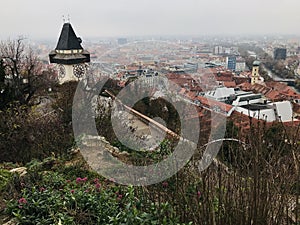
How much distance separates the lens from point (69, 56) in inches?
433

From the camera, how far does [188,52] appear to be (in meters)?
5.45

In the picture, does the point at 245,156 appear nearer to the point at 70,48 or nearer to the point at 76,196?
the point at 76,196

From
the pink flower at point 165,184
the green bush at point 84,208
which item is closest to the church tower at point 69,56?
the green bush at point 84,208

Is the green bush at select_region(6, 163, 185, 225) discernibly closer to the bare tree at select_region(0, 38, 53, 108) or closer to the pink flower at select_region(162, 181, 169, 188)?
the pink flower at select_region(162, 181, 169, 188)

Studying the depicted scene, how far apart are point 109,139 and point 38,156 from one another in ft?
3.25

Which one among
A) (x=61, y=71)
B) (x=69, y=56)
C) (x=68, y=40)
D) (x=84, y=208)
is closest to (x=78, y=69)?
(x=69, y=56)

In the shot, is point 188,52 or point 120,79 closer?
point 188,52

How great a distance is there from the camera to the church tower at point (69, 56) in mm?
10828

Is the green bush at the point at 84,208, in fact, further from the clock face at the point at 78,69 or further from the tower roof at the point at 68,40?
the tower roof at the point at 68,40

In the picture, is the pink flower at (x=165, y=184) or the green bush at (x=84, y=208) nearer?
the green bush at (x=84, y=208)

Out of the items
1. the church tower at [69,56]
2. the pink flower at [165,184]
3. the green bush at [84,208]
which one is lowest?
the green bush at [84,208]

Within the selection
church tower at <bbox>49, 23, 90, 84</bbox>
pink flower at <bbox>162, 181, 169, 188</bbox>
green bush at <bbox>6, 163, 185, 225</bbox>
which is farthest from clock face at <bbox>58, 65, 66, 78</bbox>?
pink flower at <bbox>162, 181, 169, 188</bbox>

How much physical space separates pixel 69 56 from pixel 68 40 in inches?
23.9

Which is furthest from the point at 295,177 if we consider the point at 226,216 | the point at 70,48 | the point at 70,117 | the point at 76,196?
the point at 70,48
